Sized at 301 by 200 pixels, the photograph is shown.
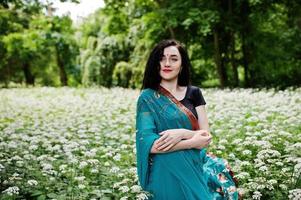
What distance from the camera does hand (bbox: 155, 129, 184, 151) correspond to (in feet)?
9.05

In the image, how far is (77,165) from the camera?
15.5 feet

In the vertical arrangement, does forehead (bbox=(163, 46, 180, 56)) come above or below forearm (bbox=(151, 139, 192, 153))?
above

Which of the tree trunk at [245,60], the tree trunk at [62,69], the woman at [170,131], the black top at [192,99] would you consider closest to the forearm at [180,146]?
the woman at [170,131]

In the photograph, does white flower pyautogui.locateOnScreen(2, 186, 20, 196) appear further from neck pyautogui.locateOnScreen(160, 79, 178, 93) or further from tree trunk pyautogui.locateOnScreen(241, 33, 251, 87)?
tree trunk pyautogui.locateOnScreen(241, 33, 251, 87)

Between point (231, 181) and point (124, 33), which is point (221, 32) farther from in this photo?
point (231, 181)

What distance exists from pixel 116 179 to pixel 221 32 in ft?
53.3

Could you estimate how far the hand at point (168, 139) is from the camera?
9.05 feet

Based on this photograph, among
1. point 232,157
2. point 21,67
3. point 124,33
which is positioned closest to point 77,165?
point 232,157

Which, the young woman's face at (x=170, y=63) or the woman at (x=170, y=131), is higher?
the young woman's face at (x=170, y=63)

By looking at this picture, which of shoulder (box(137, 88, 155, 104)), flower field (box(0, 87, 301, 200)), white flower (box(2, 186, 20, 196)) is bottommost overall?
flower field (box(0, 87, 301, 200))

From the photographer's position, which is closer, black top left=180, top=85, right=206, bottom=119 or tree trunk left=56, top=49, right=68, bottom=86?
black top left=180, top=85, right=206, bottom=119

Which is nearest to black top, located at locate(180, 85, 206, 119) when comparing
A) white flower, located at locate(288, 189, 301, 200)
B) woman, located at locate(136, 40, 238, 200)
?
woman, located at locate(136, 40, 238, 200)

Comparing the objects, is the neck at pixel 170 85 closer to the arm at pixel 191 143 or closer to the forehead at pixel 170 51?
the forehead at pixel 170 51

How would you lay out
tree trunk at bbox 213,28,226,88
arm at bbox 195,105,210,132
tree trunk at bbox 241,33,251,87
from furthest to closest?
tree trunk at bbox 241,33,251,87 < tree trunk at bbox 213,28,226,88 < arm at bbox 195,105,210,132
